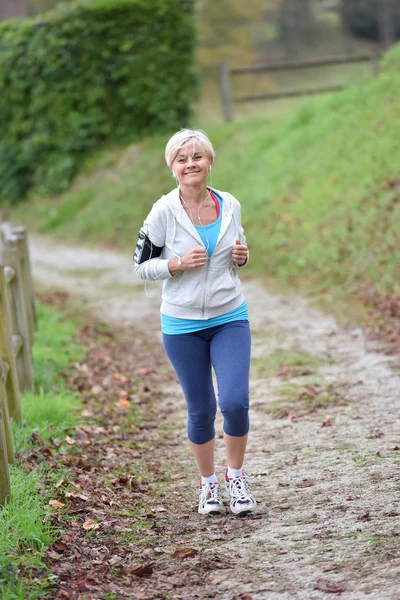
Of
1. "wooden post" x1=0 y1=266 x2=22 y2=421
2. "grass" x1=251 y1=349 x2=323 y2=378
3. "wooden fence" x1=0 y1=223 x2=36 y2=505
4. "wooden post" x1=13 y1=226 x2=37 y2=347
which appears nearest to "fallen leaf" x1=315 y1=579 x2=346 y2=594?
"wooden fence" x1=0 y1=223 x2=36 y2=505

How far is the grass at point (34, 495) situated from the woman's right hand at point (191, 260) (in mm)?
1488

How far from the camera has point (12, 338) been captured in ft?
22.6

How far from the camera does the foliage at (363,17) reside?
37.9m

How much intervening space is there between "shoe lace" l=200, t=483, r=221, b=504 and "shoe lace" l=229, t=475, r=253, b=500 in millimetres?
105

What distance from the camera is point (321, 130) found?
52.5 ft

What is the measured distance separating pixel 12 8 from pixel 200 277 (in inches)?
835

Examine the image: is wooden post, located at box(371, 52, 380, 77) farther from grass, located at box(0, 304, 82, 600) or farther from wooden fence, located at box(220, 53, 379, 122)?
grass, located at box(0, 304, 82, 600)

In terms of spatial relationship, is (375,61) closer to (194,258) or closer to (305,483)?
(305,483)

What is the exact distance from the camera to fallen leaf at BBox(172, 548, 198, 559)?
4363 millimetres

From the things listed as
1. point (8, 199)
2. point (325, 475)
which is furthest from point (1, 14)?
point (325, 475)

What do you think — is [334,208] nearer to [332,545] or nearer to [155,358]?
[155,358]

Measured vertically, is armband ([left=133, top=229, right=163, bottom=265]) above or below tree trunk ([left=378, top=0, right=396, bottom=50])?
above

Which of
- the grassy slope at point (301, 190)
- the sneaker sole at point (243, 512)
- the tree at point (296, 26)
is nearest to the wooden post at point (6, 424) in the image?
the sneaker sole at point (243, 512)

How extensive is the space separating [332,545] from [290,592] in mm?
521
